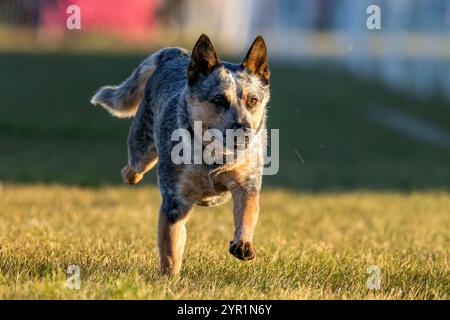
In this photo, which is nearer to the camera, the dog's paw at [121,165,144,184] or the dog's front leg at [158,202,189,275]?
the dog's front leg at [158,202,189,275]

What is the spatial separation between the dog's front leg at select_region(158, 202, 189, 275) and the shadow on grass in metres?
4.13

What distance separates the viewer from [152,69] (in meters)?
8.15

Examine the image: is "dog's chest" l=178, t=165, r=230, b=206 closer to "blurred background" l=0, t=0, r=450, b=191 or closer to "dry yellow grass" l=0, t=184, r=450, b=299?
"dry yellow grass" l=0, t=184, r=450, b=299

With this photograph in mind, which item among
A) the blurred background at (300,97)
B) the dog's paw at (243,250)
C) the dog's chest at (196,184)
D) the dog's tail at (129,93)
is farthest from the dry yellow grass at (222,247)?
the blurred background at (300,97)

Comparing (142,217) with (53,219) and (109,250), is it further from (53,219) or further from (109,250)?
(109,250)

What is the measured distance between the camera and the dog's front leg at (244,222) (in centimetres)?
616

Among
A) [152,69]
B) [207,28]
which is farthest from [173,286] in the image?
[207,28]

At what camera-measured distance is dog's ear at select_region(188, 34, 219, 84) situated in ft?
22.0

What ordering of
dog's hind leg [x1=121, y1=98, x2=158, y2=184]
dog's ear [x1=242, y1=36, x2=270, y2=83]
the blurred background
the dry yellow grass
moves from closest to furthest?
the dry yellow grass → dog's ear [x1=242, y1=36, x2=270, y2=83] → dog's hind leg [x1=121, y1=98, x2=158, y2=184] → the blurred background

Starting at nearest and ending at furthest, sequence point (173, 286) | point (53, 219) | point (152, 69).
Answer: point (173, 286) < point (152, 69) < point (53, 219)

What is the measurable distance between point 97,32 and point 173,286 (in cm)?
3749

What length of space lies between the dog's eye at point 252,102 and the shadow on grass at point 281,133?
3.94 m

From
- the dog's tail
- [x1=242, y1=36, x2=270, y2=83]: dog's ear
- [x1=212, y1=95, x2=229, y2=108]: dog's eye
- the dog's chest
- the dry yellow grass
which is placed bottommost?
the dry yellow grass

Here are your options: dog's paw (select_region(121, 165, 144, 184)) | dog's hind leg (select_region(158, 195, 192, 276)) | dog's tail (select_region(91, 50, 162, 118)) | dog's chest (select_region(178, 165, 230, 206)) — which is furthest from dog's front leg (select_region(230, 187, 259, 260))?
dog's tail (select_region(91, 50, 162, 118))
